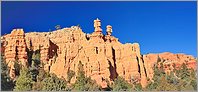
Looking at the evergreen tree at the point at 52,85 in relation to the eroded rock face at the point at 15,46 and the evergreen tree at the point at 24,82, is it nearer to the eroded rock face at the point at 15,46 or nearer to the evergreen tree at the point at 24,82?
the evergreen tree at the point at 24,82

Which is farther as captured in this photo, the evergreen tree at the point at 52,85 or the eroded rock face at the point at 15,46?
the eroded rock face at the point at 15,46

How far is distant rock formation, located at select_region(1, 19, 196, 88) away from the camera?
1400 centimetres

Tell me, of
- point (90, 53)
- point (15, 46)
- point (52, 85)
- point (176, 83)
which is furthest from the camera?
point (90, 53)

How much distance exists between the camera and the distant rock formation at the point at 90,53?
14005 millimetres

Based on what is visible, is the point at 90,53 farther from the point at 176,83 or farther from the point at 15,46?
the point at 176,83

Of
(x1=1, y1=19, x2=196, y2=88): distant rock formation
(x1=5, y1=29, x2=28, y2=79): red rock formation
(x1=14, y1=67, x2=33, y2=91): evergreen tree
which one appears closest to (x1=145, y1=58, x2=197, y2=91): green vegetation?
(x1=1, y1=19, x2=196, y2=88): distant rock formation

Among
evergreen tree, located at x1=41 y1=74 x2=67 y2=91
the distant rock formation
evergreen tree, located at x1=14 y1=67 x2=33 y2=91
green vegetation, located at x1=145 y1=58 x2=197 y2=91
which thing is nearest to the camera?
evergreen tree, located at x1=14 y1=67 x2=33 y2=91

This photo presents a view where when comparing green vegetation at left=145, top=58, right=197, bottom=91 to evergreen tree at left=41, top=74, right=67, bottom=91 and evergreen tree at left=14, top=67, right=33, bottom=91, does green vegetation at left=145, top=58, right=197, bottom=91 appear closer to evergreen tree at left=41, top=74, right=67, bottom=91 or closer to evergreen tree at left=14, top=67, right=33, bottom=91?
evergreen tree at left=41, top=74, right=67, bottom=91

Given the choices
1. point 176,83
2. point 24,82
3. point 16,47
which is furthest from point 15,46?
point 176,83

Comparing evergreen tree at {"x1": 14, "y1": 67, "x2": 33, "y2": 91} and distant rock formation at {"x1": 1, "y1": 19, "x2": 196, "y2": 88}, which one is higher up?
distant rock formation at {"x1": 1, "y1": 19, "x2": 196, "y2": 88}

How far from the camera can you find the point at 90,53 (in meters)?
15.0

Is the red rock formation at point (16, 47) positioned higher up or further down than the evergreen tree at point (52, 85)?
higher up

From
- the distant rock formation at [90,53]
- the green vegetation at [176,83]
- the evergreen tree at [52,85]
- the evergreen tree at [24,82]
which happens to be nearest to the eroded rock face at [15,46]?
the distant rock formation at [90,53]

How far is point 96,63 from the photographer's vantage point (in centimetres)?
1452
